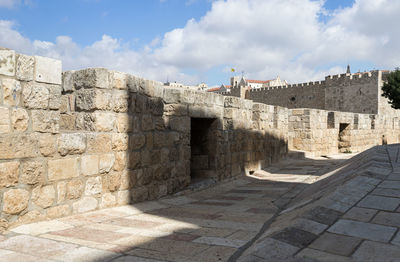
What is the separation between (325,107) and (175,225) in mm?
33103

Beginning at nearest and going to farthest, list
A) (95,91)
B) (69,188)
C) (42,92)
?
1. (42,92)
2. (69,188)
3. (95,91)

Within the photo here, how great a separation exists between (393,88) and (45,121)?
1200 inches

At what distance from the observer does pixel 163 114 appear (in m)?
5.96

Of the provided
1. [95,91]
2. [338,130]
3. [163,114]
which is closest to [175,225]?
[95,91]

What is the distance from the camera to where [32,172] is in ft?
12.2

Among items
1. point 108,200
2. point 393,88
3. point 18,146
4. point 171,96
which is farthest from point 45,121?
point 393,88

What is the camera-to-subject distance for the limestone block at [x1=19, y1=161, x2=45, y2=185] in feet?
11.9

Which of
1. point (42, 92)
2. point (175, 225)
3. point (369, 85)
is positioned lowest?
point (175, 225)

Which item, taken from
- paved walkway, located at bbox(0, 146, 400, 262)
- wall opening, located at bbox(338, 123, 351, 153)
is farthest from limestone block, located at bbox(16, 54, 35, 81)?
wall opening, located at bbox(338, 123, 351, 153)

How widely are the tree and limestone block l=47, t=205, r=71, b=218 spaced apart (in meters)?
30.0

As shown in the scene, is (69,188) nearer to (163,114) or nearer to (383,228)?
(163,114)

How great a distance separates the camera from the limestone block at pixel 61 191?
401 cm

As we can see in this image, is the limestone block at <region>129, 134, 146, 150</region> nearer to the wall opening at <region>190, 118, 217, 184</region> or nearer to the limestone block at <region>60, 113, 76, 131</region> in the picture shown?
the limestone block at <region>60, 113, 76, 131</region>

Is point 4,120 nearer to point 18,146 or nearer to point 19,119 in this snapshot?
point 19,119
